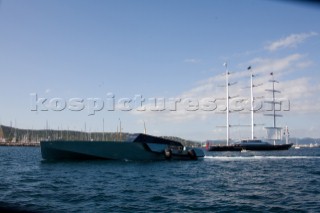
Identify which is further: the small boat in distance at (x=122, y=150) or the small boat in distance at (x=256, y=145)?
the small boat in distance at (x=256, y=145)

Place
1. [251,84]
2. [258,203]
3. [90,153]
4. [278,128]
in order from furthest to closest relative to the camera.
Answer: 1. [278,128]
2. [251,84]
3. [90,153]
4. [258,203]

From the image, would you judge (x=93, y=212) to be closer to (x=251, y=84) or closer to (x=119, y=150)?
(x=119, y=150)

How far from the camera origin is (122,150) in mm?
53000

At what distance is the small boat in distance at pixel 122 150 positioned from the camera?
50.0 m

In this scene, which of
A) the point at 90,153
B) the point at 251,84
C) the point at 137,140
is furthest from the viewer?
the point at 251,84

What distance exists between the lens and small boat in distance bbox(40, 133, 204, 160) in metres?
50.0

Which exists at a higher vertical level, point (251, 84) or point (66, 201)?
point (251, 84)

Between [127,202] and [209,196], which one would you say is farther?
[209,196]

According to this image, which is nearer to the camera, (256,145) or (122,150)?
(122,150)

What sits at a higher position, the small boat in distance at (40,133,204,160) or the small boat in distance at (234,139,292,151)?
the small boat in distance at (40,133,204,160)

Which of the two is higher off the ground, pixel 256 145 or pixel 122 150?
pixel 122 150

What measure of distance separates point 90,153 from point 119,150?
3998 mm

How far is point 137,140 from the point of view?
179ft

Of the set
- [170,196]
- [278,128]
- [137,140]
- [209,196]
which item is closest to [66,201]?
[170,196]
